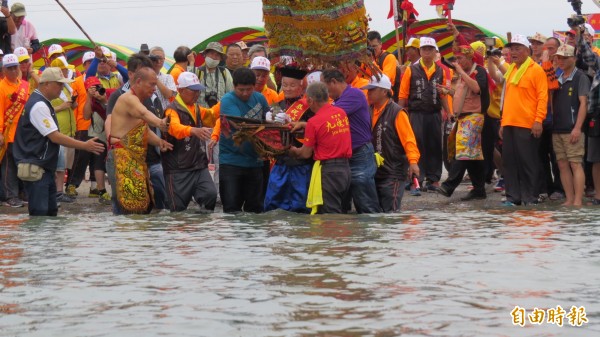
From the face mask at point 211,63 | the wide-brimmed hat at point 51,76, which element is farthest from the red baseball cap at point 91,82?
the wide-brimmed hat at point 51,76

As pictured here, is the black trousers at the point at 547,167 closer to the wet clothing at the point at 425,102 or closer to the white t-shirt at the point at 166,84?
the wet clothing at the point at 425,102

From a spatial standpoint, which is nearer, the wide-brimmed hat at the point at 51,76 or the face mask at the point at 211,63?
the wide-brimmed hat at the point at 51,76

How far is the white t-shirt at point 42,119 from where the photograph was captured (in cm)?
1108

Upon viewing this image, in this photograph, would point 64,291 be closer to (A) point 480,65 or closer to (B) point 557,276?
(B) point 557,276

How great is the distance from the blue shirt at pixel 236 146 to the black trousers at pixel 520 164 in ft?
9.90

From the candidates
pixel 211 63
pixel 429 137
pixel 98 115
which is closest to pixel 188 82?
pixel 211 63

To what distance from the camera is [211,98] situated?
45.8 feet

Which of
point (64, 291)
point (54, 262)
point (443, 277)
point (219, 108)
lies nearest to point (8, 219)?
point (219, 108)

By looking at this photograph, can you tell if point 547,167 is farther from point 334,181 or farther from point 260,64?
point 334,181

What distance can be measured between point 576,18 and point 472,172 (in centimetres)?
238


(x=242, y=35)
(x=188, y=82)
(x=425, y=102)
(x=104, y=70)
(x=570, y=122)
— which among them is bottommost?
(x=570, y=122)

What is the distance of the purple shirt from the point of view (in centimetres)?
1109

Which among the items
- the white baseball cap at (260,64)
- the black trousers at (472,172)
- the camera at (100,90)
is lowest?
the black trousers at (472,172)

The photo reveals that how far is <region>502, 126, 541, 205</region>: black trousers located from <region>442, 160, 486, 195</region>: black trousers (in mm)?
983
